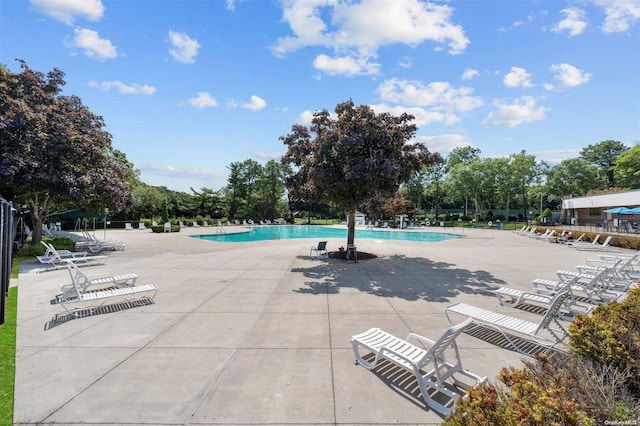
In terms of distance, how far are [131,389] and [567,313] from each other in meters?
7.70

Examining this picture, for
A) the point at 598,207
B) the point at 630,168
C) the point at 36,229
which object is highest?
the point at 630,168

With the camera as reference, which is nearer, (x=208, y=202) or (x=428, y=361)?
(x=428, y=361)

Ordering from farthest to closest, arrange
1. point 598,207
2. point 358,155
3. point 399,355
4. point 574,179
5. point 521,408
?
point 574,179 → point 598,207 → point 358,155 → point 399,355 → point 521,408

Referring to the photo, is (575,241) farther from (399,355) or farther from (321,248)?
(399,355)

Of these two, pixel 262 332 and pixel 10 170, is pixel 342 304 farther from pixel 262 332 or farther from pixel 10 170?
pixel 10 170

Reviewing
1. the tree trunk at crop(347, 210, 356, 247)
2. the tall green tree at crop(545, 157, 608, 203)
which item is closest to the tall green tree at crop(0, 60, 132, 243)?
the tree trunk at crop(347, 210, 356, 247)

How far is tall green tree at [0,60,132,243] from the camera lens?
12.1 meters

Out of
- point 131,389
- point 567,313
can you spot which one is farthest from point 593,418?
point 567,313

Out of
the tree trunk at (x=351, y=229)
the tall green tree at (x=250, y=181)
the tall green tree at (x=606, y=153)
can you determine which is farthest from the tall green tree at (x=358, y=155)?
the tall green tree at (x=606, y=153)

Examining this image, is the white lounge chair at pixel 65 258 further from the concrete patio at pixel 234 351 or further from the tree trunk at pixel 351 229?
the tree trunk at pixel 351 229

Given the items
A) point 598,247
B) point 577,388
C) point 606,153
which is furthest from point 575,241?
point 606,153

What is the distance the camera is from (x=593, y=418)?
196cm

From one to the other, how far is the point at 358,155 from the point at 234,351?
9601mm

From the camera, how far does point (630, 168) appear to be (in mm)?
44312
